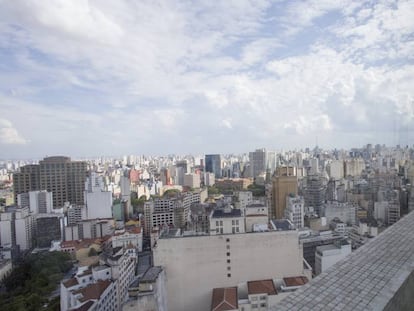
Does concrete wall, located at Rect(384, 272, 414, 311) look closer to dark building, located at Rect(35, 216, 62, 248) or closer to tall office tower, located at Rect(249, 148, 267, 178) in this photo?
dark building, located at Rect(35, 216, 62, 248)

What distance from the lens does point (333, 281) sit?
1409mm

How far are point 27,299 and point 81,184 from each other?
25.1 ft

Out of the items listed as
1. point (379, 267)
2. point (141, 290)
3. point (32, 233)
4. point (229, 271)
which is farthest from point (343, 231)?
point (32, 233)

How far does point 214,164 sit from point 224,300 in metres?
18.5

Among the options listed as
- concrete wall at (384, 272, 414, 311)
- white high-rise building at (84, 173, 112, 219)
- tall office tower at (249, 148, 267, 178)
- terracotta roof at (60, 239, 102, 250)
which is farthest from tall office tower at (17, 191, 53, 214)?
tall office tower at (249, 148, 267, 178)

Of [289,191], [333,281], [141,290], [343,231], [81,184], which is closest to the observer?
[333,281]

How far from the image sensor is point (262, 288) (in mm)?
3414

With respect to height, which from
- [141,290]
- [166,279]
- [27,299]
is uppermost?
[141,290]

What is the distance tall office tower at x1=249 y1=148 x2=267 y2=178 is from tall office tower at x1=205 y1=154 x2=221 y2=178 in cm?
394

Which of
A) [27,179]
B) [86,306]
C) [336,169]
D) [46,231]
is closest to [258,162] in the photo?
[336,169]

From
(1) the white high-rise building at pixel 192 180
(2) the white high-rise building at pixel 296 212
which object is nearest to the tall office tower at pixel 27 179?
(1) the white high-rise building at pixel 192 180

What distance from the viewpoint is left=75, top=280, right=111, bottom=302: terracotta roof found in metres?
3.58

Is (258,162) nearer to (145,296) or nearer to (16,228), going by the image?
(16,228)

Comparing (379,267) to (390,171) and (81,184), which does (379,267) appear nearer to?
(390,171)
